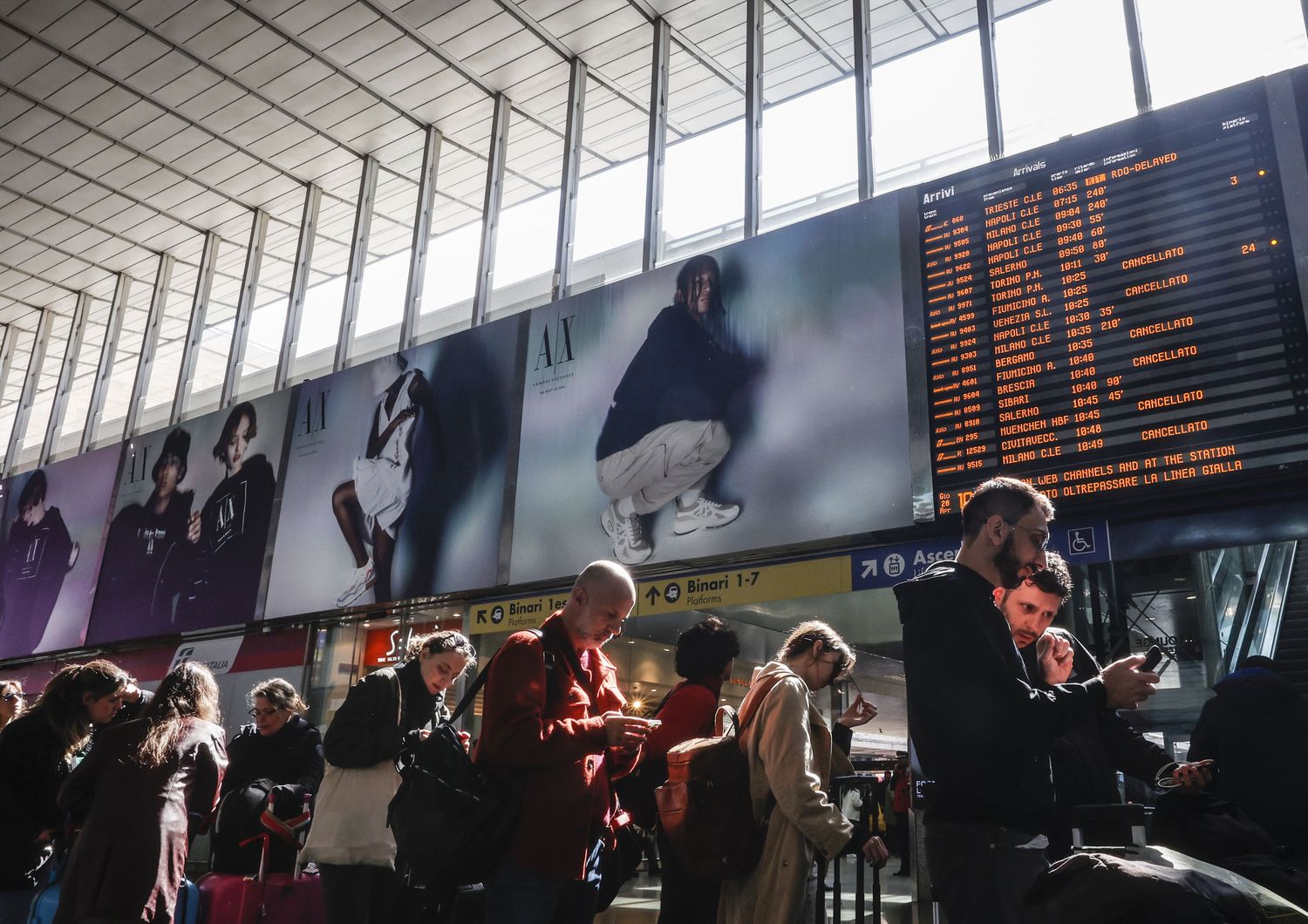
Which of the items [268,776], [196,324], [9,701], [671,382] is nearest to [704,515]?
[671,382]

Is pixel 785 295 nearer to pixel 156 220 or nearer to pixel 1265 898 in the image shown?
pixel 1265 898

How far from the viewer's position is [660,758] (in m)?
3.77

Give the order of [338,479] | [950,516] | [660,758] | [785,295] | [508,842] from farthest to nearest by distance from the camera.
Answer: [338,479] → [785,295] → [950,516] → [660,758] → [508,842]

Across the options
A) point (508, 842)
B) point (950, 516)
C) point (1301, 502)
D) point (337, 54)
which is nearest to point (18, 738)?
point (508, 842)

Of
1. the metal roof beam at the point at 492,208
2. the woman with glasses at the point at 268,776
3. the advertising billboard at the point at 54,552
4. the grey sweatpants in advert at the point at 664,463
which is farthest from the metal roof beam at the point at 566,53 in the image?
the advertising billboard at the point at 54,552

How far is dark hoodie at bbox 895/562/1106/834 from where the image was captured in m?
2.19

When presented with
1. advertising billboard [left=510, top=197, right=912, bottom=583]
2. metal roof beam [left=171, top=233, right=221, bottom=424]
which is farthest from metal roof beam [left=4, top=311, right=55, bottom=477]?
advertising billboard [left=510, top=197, right=912, bottom=583]

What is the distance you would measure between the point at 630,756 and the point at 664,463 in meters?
4.73

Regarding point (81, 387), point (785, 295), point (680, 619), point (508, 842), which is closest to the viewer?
point (508, 842)

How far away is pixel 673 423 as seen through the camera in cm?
783

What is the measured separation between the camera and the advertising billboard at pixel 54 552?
39.2ft

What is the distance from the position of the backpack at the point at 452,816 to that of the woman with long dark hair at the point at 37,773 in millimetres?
1971

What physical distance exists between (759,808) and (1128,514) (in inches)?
137

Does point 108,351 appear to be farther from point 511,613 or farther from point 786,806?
point 786,806
